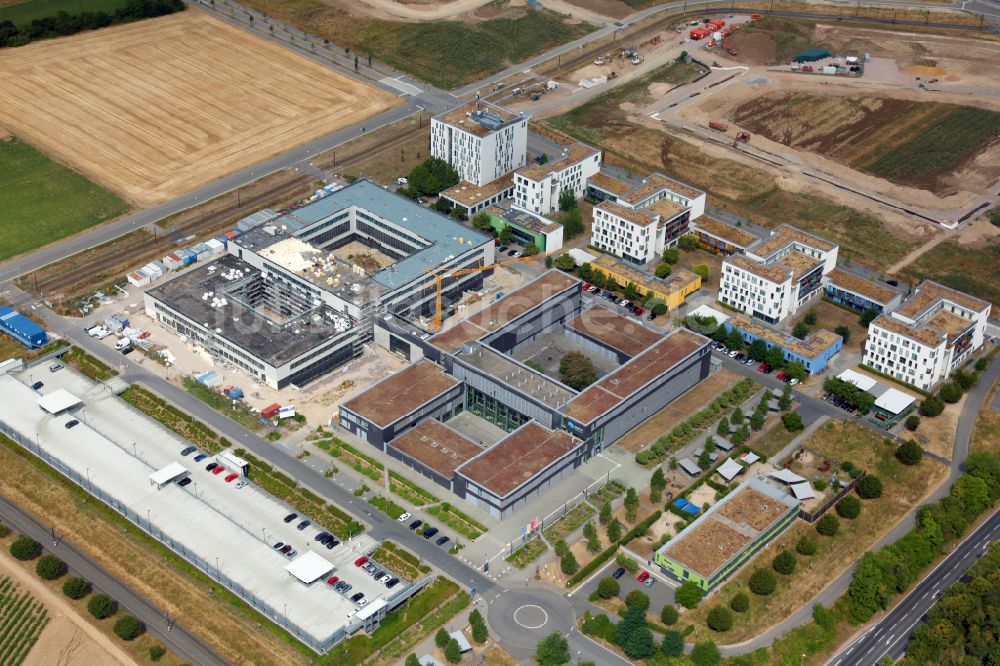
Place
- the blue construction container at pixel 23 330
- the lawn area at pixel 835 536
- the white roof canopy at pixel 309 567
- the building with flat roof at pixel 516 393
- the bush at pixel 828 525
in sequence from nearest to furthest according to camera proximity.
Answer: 1. the lawn area at pixel 835 536
2. the white roof canopy at pixel 309 567
3. the bush at pixel 828 525
4. the building with flat roof at pixel 516 393
5. the blue construction container at pixel 23 330

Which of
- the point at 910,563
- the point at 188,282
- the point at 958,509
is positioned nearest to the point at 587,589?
the point at 910,563

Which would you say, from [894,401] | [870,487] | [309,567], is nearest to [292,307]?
[309,567]

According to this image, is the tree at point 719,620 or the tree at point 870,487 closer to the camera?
the tree at point 719,620

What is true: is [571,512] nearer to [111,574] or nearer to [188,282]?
[111,574]

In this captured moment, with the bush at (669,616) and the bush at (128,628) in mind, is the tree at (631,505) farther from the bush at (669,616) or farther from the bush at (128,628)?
the bush at (128,628)

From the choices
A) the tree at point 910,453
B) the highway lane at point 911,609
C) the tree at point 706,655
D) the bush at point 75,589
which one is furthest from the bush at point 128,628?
the tree at point 910,453

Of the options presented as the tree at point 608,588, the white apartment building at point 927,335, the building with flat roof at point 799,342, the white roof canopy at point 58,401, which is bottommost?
the tree at point 608,588
